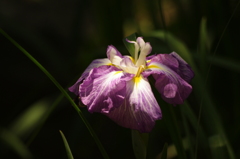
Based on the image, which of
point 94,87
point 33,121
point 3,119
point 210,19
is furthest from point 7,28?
point 94,87

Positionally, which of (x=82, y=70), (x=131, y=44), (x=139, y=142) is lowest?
(x=82, y=70)

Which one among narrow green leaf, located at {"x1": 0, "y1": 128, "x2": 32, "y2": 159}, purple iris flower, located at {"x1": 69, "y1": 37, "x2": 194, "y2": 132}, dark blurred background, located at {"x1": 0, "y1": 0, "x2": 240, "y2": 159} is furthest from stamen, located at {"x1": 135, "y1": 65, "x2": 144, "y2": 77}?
narrow green leaf, located at {"x1": 0, "y1": 128, "x2": 32, "y2": 159}

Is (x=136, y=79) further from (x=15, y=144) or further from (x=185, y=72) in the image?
(x=15, y=144)

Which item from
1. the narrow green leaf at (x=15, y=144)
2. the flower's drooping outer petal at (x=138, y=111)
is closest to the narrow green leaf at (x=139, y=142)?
the flower's drooping outer petal at (x=138, y=111)

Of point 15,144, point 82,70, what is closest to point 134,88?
point 15,144

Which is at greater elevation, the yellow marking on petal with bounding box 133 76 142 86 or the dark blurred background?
the yellow marking on petal with bounding box 133 76 142 86

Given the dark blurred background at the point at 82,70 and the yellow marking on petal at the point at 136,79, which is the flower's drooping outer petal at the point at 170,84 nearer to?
the yellow marking on petal at the point at 136,79

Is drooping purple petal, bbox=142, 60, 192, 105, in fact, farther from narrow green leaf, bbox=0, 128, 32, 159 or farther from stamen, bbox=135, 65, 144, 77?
narrow green leaf, bbox=0, 128, 32, 159
